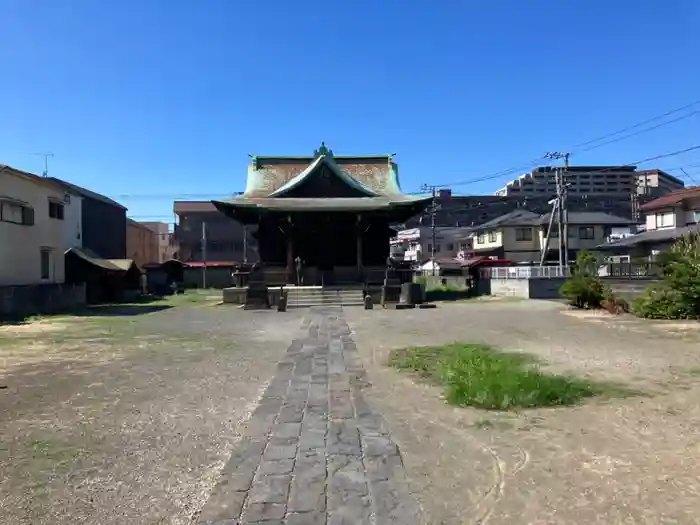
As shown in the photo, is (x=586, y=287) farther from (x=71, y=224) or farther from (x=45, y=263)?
(x=71, y=224)

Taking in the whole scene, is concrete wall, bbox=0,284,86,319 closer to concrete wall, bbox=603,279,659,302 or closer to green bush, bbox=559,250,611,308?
green bush, bbox=559,250,611,308

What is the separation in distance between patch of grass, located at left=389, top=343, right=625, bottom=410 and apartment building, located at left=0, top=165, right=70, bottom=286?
1864cm

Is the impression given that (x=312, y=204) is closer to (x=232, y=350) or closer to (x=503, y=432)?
(x=232, y=350)

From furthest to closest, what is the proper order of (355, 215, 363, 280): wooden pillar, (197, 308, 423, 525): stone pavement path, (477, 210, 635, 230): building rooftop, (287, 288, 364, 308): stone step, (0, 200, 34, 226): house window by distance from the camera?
(477, 210, 635, 230): building rooftop, (355, 215, 363, 280): wooden pillar, (287, 288, 364, 308): stone step, (0, 200, 34, 226): house window, (197, 308, 423, 525): stone pavement path

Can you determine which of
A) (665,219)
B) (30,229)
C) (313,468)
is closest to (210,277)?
(30,229)

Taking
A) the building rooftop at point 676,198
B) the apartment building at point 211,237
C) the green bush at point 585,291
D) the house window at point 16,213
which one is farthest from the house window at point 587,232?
the house window at point 16,213

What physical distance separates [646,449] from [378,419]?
94.5 inches

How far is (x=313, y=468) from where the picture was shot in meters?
4.15

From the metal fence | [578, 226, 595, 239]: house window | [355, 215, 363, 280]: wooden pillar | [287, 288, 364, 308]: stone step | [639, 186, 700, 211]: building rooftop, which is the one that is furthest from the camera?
[578, 226, 595, 239]: house window

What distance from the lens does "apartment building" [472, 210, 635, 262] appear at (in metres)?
52.5

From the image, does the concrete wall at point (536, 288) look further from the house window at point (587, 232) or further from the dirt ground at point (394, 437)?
the house window at point (587, 232)

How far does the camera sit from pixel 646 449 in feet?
14.5

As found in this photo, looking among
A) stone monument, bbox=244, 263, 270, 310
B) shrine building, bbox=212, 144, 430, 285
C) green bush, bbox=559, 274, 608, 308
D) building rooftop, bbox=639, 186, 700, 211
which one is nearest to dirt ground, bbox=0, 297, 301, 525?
stone monument, bbox=244, 263, 270, 310

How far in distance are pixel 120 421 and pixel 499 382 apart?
13.8 feet
